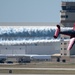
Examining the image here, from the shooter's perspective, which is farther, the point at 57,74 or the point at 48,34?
the point at 48,34

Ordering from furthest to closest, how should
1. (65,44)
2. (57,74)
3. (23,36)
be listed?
1. (23,36)
2. (65,44)
3. (57,74)

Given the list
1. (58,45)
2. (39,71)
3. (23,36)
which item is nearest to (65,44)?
(58,45)

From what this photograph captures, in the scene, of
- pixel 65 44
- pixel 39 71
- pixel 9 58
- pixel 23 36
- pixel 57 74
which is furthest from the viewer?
pixel 23 36

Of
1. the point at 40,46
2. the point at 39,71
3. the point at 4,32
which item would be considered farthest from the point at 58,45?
the point at 39,71

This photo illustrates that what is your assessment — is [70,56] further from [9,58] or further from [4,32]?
[4,32]

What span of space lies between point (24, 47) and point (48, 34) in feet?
49.3

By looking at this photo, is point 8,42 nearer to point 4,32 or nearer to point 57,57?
point 4,32

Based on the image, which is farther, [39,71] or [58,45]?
[58,45]

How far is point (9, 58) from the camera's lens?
170m

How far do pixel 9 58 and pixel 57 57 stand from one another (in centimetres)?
1362

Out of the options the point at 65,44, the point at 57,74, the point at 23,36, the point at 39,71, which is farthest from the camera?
the point at 23,36

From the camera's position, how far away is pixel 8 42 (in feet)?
628

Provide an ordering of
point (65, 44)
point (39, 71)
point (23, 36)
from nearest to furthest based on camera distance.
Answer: point (39, 71) < point (65, 44) < point (23, 36)

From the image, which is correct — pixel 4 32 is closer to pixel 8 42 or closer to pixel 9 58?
pixel 8 42
